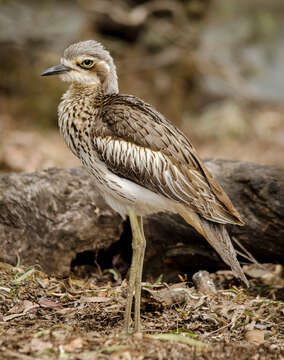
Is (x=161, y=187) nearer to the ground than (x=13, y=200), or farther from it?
farther from it

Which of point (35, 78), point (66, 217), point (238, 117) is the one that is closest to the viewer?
point (66, 217)

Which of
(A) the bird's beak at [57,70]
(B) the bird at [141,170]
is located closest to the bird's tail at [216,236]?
(B) the bird at [141,170]

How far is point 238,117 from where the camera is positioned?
1076 cm

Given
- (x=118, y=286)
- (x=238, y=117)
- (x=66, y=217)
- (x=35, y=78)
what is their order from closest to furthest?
(x=118, y=286) < (x=66, y=217) < (x=35, y=78) < (x=238, y=117)

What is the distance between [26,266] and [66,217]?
0.53 metres

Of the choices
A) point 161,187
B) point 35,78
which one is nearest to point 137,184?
point 161,187

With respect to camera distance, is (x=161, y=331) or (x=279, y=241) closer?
(x=161, y=331)

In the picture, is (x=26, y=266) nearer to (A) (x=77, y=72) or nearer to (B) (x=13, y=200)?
(B) (x=13, y=200)

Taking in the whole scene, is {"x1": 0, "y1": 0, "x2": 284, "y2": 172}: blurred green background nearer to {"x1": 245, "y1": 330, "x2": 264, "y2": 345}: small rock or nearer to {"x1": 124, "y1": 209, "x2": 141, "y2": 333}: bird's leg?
{"x1": 124, "y1": 209, "x2": 141, "y2": 333}: bird's leg

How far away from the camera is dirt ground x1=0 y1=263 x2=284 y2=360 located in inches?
107

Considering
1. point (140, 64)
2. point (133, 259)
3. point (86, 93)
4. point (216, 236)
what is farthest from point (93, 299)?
point (140, 64)

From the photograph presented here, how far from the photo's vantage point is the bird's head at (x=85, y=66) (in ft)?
12.2

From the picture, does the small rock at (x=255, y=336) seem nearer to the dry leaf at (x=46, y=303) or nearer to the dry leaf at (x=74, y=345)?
the dry leaf at (x=74, y=345)

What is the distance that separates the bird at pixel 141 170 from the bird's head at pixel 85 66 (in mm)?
271
